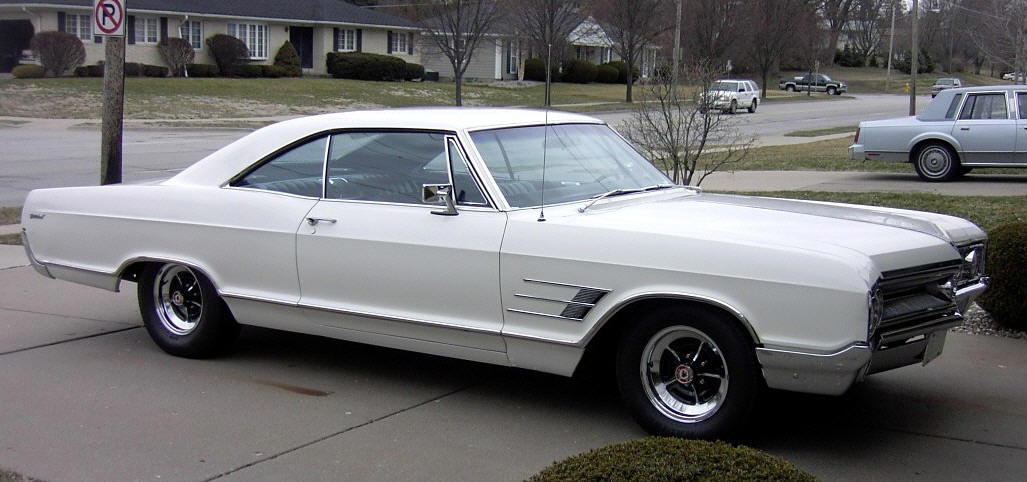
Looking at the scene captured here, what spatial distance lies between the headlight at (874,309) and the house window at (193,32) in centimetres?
5163

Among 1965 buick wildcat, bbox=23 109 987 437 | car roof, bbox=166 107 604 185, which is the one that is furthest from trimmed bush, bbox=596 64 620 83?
1965 buick wildcat, bbox=23 109 987 437

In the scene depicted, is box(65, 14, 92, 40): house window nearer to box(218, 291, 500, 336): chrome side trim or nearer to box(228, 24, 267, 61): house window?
box(228, 24, 267, 61): house window

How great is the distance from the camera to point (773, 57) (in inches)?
2448

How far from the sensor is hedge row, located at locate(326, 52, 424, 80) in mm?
55500

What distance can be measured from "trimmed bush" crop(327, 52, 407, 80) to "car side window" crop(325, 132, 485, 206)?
165 feet

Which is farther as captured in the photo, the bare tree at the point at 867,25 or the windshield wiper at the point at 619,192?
the bare tree at the point at 867,25

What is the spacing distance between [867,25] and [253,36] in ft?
213

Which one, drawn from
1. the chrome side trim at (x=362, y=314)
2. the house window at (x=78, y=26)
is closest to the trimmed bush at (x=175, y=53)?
the house window at (x=78, y=26)

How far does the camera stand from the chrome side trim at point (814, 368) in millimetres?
4469

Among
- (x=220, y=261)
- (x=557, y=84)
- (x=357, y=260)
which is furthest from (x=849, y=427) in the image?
(x=557, y=84)

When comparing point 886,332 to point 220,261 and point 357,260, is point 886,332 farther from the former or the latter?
point 220,261

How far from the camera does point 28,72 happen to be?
148 feet

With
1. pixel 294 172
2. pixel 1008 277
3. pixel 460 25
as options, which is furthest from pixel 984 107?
pixel 460 25

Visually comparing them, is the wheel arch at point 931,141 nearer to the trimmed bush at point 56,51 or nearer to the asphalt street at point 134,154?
the asphalt street at point 134,154
